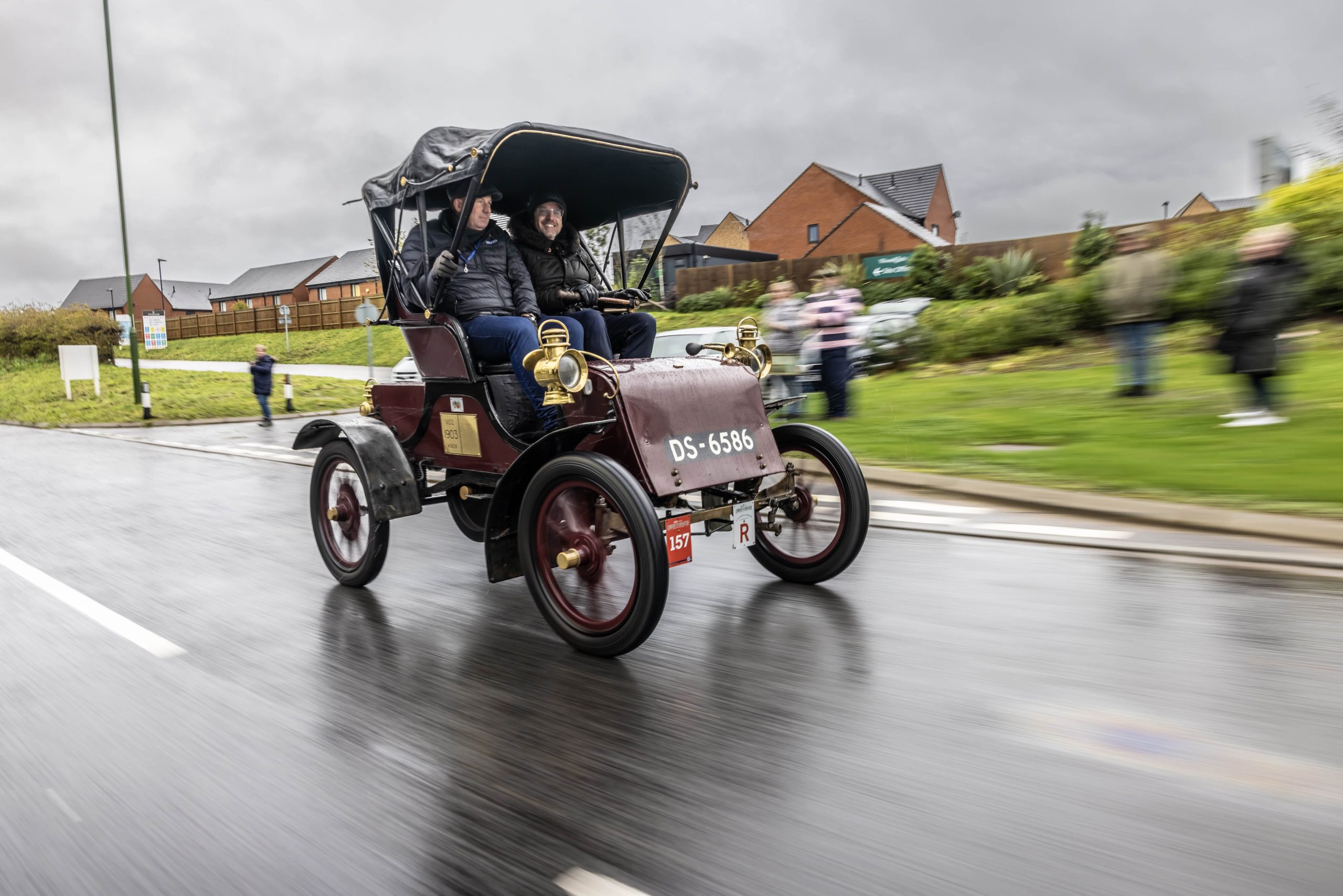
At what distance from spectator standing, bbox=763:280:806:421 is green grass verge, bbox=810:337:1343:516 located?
0.80 m

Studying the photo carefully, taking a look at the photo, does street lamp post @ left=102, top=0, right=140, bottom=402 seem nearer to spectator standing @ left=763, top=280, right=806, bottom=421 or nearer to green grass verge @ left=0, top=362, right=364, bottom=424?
green grass verge @ left=0, top=362, right=364, bottom=424

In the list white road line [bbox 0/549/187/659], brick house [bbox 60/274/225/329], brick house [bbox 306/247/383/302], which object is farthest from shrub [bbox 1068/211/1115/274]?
brick house [bbox 60/274/225/329]

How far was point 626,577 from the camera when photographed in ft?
12.6

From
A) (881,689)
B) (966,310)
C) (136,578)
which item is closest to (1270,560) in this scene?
(881,689)

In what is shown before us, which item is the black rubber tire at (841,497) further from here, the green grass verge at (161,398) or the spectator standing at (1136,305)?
the green grass verge at (161,398)

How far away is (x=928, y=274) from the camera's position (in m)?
24.0

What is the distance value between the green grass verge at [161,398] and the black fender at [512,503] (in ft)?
58.1

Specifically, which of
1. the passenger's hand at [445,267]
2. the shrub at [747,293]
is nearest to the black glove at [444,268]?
the passenger's hand at [445,267]

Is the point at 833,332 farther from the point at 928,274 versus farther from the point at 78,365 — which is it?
the point at 78,365

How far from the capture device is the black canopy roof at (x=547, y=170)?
475 cm

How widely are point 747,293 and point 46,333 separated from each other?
26.1 m

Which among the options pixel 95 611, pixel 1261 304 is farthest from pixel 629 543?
pixel 1261 304

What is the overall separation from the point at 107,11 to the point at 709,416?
23.3m

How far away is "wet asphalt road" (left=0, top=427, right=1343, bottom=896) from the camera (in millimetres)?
2316
